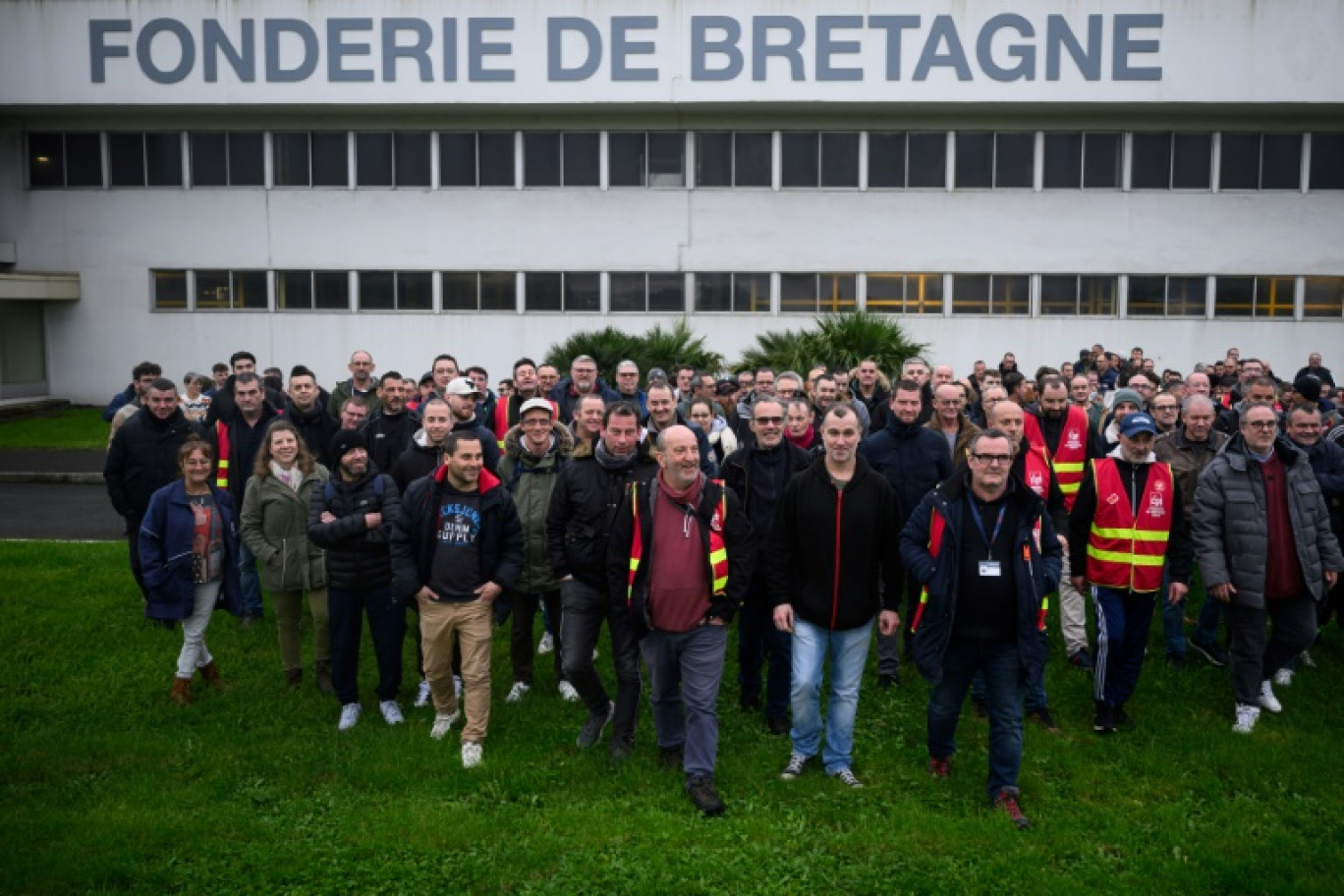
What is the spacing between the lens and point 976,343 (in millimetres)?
25688

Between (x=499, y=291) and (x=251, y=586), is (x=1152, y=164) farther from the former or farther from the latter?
(x=251, y=586)

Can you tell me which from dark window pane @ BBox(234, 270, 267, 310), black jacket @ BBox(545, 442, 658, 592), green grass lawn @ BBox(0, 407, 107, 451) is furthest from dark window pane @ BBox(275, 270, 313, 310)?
black jacket @ BBox(545, 442, 658, 592)

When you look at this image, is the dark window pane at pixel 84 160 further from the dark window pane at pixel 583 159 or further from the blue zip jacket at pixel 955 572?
the blue zip jacket at pixel 955 572

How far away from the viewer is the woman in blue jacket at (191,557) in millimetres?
7383

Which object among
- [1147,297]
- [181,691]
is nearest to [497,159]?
[1147,297]

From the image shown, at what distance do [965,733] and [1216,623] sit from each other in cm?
266

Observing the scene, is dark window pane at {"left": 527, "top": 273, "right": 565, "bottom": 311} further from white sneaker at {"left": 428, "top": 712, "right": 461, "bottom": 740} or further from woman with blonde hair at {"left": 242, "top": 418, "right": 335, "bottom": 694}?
white sneaker at {"left": 428, "top": 712, "right": 461, "bottom": 740}

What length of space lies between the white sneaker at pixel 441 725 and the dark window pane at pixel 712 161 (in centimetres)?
2037

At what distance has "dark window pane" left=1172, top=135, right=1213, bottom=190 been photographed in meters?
25.2

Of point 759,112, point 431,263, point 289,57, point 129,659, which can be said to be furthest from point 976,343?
point 129,659

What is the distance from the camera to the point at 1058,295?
25609 mm

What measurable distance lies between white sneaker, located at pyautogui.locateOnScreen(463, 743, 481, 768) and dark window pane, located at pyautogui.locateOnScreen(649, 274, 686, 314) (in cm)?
2019

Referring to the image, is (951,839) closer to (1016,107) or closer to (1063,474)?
(1063,474)

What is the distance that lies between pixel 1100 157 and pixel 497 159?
46.2ft
